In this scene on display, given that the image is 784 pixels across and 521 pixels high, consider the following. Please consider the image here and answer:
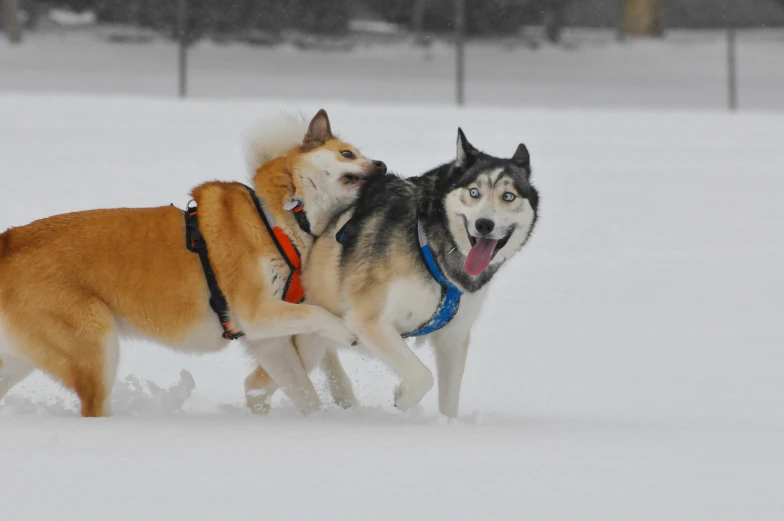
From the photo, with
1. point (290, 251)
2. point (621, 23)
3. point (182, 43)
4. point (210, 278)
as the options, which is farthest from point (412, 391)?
point (621, 23)

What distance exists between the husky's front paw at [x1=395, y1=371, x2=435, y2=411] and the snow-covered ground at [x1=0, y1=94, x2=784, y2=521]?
Result: 8cm

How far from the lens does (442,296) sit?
448cm

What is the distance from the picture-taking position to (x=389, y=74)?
15.3m

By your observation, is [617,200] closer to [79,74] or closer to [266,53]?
[266,53]

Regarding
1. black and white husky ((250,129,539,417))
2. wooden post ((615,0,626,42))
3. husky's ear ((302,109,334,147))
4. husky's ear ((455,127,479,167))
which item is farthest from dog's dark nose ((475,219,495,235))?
wooden post ((615,0,626,42))

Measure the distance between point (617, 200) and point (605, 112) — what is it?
3376 mm

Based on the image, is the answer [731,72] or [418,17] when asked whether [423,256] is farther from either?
[418,17]

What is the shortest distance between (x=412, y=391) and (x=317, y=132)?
4.07 ft

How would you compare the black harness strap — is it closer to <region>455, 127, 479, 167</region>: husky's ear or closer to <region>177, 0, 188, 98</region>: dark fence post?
<region>455, 127, 479, 167</region>: husky's ear

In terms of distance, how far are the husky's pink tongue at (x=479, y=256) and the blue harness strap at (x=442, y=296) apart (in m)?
0.11

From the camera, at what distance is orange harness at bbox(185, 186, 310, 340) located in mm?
4523

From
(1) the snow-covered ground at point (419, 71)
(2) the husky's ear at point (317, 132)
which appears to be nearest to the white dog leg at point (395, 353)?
(2) the husky's ear at point (317, 132)

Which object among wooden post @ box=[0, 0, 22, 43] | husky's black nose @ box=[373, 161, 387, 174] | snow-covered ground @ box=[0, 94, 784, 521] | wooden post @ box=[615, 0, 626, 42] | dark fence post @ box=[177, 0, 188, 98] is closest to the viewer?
snow-covered ground @ box=[0, 94, 784, 521]

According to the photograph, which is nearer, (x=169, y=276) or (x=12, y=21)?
(x=169, y=276)
